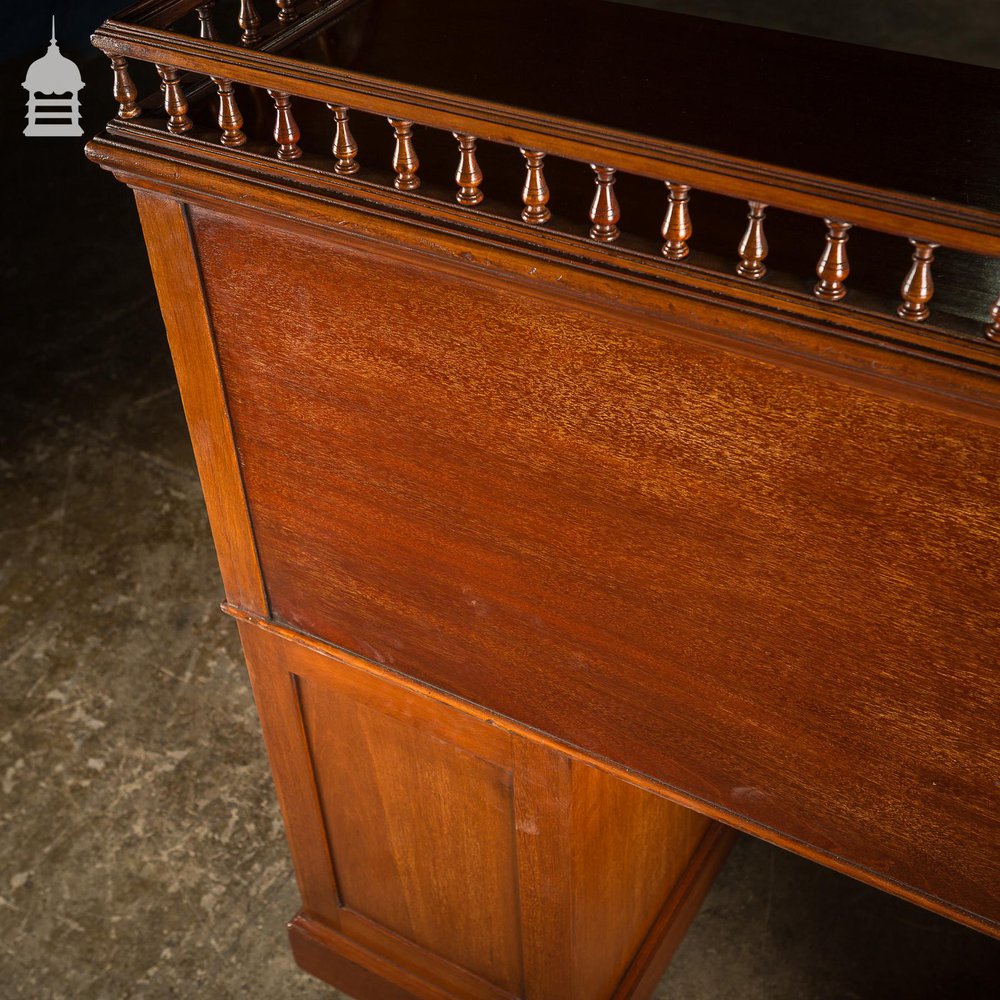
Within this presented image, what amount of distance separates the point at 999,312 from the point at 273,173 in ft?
2.55

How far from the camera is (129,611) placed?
3.65 m

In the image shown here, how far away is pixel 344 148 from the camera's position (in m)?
1.29

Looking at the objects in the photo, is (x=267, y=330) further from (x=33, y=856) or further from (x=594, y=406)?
(x=33, y=856)

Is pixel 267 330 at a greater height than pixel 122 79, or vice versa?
pixel 122 79

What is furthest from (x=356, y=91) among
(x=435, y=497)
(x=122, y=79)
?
(x=435, y=497)

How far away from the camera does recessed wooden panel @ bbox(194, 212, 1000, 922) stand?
3.97 feet

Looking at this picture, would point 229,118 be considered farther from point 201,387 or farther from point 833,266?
point 833,266

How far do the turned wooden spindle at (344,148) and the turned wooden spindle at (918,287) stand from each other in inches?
23.3

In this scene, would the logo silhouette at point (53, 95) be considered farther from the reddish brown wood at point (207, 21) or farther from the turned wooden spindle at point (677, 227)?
the turned wooden spindle at point (677, 227)

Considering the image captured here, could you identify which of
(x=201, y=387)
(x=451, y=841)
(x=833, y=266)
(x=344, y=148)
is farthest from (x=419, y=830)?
(x=833, y=266)

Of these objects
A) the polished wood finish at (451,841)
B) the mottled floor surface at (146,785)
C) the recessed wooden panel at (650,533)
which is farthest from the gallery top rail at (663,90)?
the mottled floor surface at (146,785)

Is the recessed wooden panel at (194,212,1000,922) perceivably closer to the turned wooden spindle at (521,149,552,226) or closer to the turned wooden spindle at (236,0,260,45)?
the turned wooden spindle at (521,149,552,226)

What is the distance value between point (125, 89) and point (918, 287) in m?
0.88

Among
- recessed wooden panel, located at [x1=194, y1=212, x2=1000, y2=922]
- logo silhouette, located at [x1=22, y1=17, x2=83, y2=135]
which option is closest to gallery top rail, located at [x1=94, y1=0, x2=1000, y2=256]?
recessed wooden panel, located at [x1=194, y1=212, x2=1000, y2=922]
